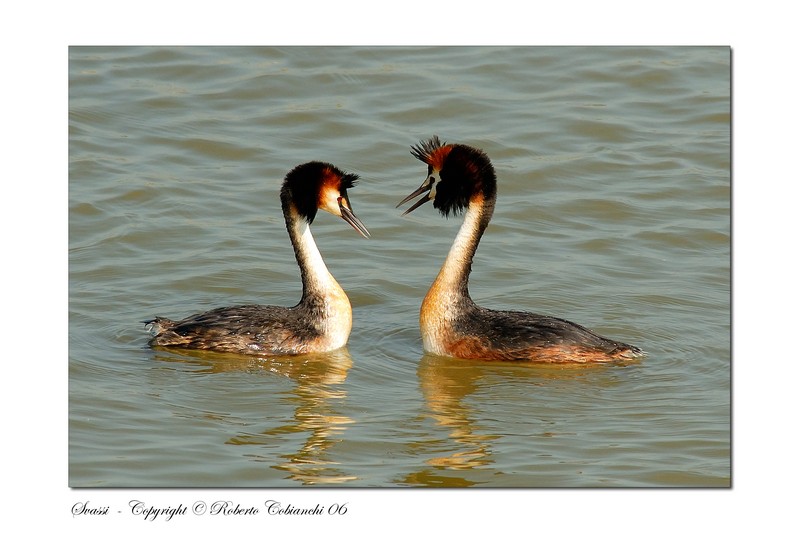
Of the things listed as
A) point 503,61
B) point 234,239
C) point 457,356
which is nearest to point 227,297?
point 234,239

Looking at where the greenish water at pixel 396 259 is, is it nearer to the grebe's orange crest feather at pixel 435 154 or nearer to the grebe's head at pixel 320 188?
the grebe's head at pixel 320 188

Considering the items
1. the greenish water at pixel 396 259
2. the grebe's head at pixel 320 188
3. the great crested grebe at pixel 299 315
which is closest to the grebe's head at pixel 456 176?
the grebe's head at pixel 320 188

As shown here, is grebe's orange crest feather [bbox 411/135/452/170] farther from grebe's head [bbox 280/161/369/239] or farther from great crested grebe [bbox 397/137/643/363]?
grebe's head [bbox 280/161/369/239]

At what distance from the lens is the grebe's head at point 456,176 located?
9.86m

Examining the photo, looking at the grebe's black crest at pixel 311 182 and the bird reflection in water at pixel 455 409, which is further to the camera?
the grebe's black crest at pixel 311 182

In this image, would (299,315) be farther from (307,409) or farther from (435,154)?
(435,154)

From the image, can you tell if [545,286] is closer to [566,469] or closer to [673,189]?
[673,189]

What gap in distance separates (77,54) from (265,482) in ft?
29.7

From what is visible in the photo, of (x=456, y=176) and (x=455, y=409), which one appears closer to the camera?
(x=455, y=409)

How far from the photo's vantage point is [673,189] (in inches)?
532

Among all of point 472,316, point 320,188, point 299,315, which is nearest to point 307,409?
point 299,315

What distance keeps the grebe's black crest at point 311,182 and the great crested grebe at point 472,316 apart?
0.50 m

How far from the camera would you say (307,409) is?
28.6ft

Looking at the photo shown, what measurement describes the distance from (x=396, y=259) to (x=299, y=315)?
88.9 inches
